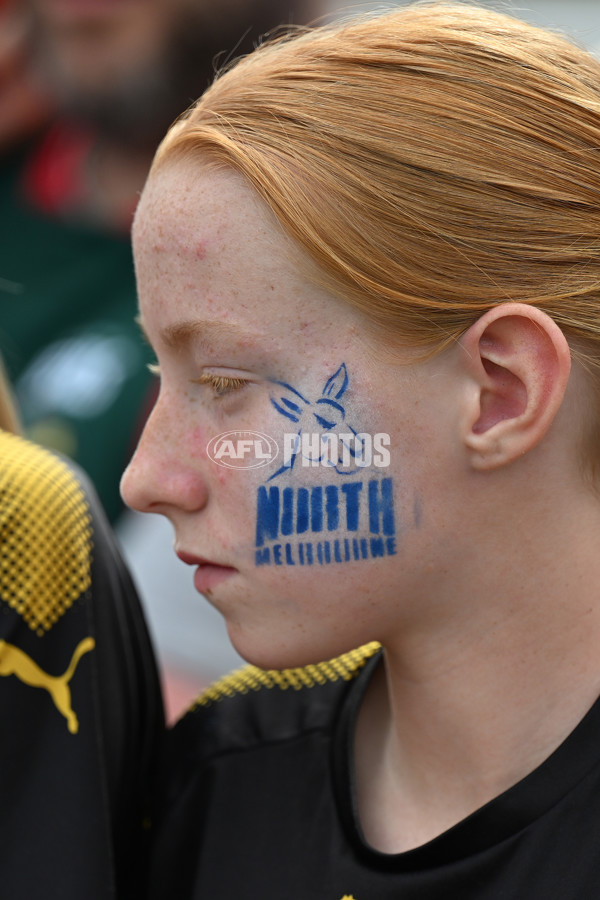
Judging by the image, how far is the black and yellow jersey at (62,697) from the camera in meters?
1.10

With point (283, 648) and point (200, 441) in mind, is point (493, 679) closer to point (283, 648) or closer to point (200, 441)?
A: point (283, 648)

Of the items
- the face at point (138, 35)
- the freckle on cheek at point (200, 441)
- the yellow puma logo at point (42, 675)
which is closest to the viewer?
the freckle on cheek at point (200, 441)

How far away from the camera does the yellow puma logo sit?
112 centimetres

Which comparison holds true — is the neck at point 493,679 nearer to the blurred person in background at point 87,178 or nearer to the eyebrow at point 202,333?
the eyebrow at point 202,333

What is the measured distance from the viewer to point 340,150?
928mm

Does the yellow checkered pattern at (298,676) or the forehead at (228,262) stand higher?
the forehead at (228,262)

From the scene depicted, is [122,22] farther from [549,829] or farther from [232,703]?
[549,829]

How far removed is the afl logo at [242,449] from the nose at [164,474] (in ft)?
0.08

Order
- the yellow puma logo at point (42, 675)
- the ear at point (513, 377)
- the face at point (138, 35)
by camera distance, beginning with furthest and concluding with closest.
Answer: the face at point (138, 35) → the yellow puma logo at point (42, 675) → the ear at point (513, 377)

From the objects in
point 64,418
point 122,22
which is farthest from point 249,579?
point 122,22

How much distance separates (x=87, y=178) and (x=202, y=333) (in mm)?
3247

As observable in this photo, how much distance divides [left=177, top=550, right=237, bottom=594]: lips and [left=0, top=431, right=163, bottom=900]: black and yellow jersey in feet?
0.62

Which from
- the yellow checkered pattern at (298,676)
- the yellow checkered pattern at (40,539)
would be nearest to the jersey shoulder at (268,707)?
the yellow checkered pattern at (298,676)

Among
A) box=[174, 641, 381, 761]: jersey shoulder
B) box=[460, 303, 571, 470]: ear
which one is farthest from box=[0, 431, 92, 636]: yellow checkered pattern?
box=[460, 303, 571, 470]: ear
